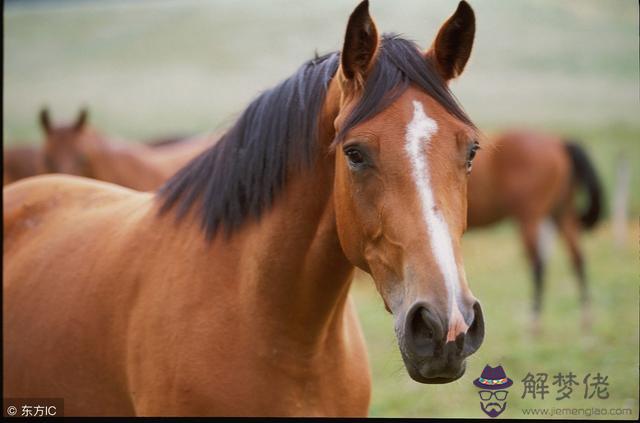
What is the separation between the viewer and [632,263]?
8547mm

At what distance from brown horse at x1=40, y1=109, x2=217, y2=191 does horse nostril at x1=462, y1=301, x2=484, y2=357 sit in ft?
16.2

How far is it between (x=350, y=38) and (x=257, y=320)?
2.91ft

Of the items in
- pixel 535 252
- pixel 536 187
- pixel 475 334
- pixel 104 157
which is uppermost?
pixel 475 334

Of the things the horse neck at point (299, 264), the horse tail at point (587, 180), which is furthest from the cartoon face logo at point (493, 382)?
the horse tail at point (587, 180)

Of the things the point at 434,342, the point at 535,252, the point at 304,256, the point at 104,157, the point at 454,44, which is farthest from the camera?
the point at 535,252

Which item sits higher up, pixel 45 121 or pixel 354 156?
pixel 354 156

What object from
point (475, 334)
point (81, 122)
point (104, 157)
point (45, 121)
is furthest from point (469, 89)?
point (475, 334)

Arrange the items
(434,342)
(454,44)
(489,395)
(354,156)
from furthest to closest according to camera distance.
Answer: (489,395)
(454,44)
(354,156)
(434,342)

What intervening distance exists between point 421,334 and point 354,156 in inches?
19.4

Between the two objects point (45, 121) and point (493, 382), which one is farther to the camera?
point (45, 121)

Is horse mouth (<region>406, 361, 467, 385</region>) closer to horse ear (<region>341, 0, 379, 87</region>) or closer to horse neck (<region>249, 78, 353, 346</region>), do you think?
horse neck (<region>249, 78, 353, 346</region>)

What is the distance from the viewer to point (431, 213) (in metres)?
1.64

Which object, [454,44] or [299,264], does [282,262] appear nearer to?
[299,264]

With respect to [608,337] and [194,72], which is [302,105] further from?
[194,72]
